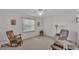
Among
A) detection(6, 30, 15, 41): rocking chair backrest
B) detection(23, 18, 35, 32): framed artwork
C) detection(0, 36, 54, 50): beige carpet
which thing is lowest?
detection(0, 36, 54, 50): beige carpet

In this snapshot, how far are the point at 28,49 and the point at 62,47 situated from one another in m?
0.37

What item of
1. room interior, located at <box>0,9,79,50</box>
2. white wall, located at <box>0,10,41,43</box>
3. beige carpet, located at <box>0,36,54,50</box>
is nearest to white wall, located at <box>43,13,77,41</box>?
room interior, located at <box>0,9,79,50</box>

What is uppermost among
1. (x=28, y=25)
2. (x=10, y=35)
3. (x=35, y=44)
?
(x=28, y=25)

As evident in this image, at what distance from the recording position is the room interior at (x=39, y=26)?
3.12ft

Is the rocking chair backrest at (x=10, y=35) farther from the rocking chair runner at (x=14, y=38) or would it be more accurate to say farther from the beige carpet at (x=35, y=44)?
the beige carpet at (x=35, y=44)

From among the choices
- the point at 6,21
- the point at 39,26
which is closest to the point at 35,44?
the point at 39,26

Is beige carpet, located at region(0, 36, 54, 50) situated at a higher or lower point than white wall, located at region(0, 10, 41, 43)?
lower

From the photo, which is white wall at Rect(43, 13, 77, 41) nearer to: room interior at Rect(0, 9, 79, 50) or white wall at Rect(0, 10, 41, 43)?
room interior at Rect(0, 9, 79, 50)

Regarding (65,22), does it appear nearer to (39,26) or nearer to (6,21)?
(39,26)

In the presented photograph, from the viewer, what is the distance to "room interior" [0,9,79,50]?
0.95 meters

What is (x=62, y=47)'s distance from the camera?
983 millimetres

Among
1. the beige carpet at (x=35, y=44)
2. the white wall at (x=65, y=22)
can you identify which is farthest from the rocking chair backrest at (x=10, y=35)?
the white wall at (x=65, y=22)

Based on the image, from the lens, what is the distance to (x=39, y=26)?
102 centimetres
